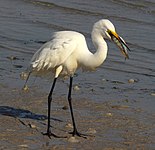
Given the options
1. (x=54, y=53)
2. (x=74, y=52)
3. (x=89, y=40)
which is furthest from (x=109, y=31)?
(x=89, y=40)

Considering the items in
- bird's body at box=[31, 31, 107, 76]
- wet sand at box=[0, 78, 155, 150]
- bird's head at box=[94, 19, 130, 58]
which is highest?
bird's head at box=[94, 19, 130, 58]

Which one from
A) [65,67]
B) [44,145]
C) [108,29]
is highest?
[108,29]

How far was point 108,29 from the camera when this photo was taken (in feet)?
24.3

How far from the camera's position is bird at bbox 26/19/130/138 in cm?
743

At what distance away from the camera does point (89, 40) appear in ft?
40.7

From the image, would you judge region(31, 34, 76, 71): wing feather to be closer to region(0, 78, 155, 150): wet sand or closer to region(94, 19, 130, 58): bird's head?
region(94, 19, 130, 58): bird's head

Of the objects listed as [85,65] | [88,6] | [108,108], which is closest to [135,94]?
[108,108]

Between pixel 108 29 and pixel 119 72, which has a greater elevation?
pixel 108 29

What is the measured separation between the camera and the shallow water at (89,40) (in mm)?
9203

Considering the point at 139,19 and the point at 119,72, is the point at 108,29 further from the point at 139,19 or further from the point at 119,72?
the point at 139,19

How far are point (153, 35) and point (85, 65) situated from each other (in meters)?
5.46

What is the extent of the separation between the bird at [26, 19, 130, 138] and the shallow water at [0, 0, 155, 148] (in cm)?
115

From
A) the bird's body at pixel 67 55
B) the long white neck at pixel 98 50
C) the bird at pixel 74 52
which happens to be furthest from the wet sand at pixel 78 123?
the long white neck at pixel 98 50

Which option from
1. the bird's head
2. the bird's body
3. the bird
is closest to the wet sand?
the bird
